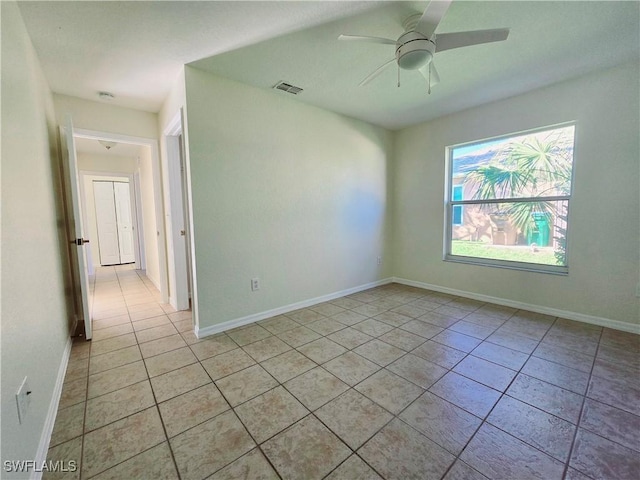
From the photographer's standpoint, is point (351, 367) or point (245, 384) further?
point (351, 367)

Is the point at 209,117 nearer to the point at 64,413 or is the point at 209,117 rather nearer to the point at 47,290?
A: the point at 47,290

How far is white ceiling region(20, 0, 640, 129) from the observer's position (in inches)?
67.9

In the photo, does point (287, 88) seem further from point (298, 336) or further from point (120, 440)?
point (120, 440)

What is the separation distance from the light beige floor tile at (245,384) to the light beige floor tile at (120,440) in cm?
40

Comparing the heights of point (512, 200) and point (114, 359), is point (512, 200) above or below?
above

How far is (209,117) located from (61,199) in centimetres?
170

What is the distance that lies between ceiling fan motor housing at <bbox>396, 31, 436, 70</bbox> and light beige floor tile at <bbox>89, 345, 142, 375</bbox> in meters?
3.07

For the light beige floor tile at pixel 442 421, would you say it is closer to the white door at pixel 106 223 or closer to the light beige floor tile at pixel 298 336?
the light beige floor tile at pixel 298 336

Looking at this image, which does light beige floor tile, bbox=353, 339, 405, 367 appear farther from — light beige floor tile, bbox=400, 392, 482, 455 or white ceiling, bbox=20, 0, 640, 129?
white ceiling, bbox=20, 0, 640, 129

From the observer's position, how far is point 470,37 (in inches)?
66.0

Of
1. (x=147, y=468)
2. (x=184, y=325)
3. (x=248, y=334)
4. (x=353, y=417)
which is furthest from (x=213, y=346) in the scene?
(x=353, y=417)

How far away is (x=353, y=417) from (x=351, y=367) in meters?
0.50

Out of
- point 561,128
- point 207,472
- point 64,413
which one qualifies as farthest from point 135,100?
point 561,128

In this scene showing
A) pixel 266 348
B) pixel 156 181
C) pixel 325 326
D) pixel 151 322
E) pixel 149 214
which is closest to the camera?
pixel 266 348
